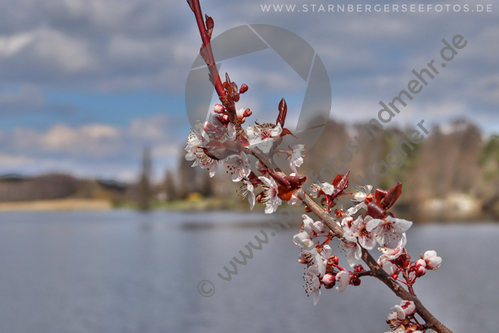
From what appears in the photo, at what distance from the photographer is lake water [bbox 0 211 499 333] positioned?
10.5m

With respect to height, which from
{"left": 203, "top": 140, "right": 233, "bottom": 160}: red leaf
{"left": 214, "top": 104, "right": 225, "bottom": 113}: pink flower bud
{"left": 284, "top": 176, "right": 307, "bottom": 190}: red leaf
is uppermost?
{"left": 214, "top": 104, "right": 225, "bottom": 113}: pink flower bud

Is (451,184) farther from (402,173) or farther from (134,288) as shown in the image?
(134,288)

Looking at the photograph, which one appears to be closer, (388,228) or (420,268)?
(388,228)

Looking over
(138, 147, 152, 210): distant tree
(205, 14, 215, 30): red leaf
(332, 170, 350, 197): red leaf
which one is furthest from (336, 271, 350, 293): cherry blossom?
(138, 147, 152, 210): distant tree

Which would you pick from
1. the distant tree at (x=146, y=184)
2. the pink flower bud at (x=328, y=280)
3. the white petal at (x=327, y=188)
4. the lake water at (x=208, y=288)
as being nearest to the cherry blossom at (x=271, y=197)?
the white petal at (x=327, y=188)

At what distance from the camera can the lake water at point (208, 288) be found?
34.4 feet

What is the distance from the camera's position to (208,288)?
44.5ft

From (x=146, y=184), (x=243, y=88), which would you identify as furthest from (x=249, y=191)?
(x=146, y=184)

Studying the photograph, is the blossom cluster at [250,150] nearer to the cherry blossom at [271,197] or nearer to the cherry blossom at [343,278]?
the cherry blossom at [271,197]

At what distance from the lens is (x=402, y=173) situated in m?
38.0

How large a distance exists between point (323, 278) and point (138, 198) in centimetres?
5935

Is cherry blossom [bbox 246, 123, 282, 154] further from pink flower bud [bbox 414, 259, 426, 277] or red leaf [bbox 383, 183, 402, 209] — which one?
pink flower bud [bbox 414, 259, 426, 277]

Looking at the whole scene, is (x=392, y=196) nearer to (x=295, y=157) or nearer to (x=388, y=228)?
(x=388, y=228)

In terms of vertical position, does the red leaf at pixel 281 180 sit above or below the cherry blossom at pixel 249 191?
above
